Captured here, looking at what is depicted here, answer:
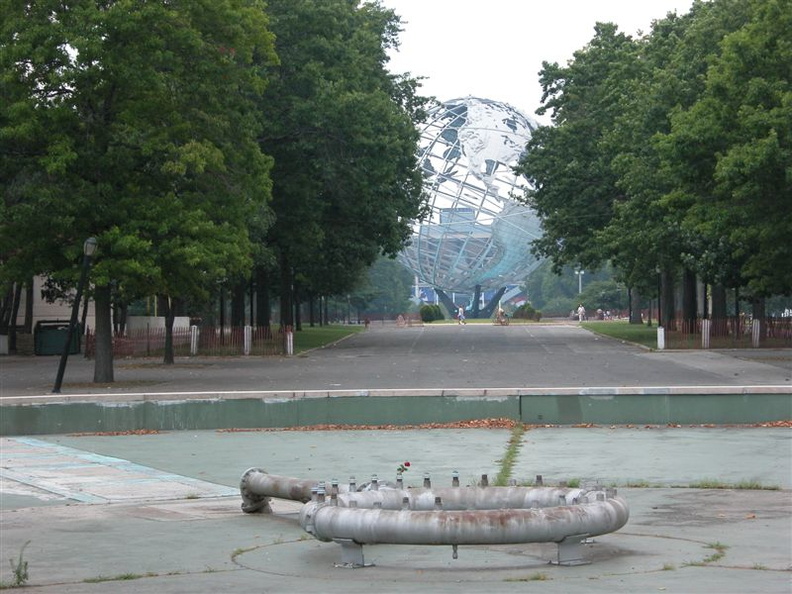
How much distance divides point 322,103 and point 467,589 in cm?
3942

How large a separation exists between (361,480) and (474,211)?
12881 cm

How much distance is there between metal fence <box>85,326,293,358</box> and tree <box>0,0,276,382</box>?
58.1 feet

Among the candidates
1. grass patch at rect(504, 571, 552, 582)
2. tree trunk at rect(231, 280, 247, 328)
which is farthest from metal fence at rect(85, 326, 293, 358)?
grass patch at rect(504, 571, 552, 582)

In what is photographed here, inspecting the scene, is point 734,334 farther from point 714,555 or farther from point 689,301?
point 714,555

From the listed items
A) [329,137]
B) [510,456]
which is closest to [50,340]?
[329,137]

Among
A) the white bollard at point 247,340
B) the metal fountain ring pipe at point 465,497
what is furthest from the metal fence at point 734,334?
the metal fountain ring pipe at point 465,497

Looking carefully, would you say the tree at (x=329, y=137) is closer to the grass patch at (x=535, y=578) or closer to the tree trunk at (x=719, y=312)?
the tree trunk at (x=719, y=312)

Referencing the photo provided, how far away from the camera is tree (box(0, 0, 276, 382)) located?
30.5 meters

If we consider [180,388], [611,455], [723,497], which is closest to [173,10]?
[180,388]

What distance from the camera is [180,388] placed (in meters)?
30.7

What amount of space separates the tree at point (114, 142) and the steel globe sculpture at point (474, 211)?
96.6m

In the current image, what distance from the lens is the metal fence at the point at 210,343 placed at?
50969 millimetres

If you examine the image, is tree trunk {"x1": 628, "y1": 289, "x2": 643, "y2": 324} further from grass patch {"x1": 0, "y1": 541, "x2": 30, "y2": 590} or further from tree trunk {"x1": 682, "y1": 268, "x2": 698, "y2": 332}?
grass patch {"x1": 0, "y1": 541, "x2": 30, "y2": 590}

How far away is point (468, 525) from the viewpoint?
8562 mm
